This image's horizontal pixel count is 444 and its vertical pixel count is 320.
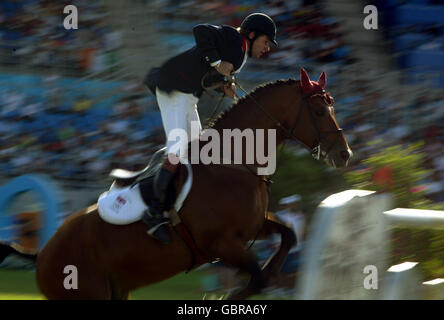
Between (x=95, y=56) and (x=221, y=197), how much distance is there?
6.09 m

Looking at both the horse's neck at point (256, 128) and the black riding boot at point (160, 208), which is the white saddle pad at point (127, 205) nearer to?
the black riding boot at point (160, 208)

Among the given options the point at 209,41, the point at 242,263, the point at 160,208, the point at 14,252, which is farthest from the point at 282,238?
the point at 14,252

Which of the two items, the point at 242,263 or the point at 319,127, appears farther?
the point at 319,127

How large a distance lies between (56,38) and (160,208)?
643cm

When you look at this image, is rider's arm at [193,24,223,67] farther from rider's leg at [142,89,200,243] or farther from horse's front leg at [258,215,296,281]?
horse's front leg at [258,215,296,281]

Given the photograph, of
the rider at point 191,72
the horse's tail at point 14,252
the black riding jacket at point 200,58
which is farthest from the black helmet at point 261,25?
the horse's tail at point 14,252

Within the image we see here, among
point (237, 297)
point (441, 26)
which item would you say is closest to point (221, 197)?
point (237, 297)

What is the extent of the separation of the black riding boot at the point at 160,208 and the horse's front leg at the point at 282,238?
2.18 feet

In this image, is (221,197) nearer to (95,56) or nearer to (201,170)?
(201,170)

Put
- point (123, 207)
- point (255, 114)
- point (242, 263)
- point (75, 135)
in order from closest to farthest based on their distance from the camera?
1. point (242, 263)
2. point (123, 207)
3. point (255, 114)
4. point (75, 135)

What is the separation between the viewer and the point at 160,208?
4.36 metres

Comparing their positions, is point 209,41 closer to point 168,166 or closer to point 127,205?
point 168,166

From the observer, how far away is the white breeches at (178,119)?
14.5 ft
